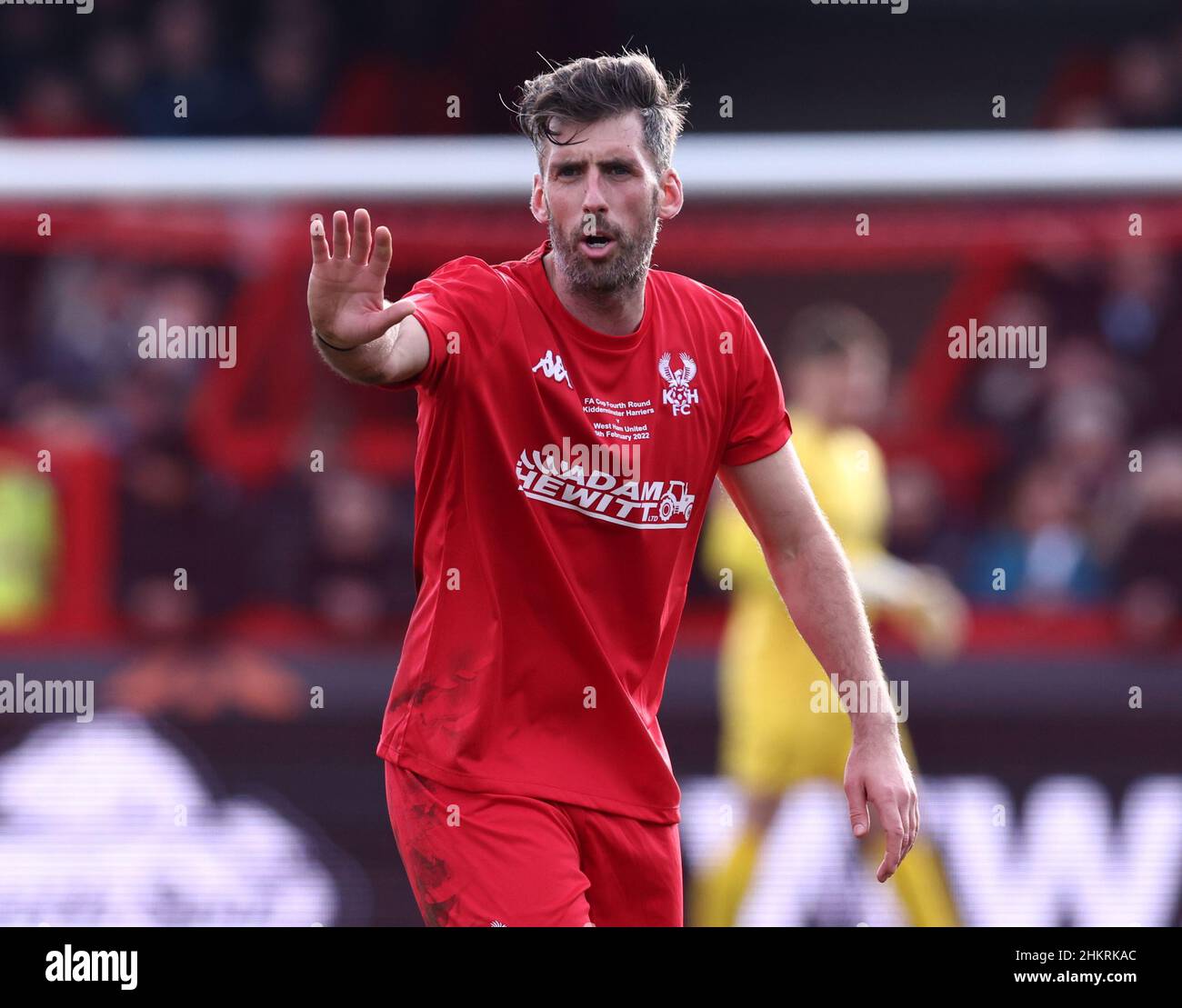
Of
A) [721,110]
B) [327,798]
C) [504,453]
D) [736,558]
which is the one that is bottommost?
[327,798]

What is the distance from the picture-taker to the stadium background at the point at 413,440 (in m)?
6.63

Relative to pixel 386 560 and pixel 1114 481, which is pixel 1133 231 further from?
pixel 386 560

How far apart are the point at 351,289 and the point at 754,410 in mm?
935

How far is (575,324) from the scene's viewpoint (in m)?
3.22

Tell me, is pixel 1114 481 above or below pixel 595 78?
below

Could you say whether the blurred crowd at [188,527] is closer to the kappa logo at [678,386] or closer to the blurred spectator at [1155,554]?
the blurred spectator at [1155,554]

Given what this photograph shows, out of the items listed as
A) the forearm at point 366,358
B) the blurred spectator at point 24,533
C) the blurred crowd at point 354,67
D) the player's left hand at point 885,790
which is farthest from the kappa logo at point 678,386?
the blurred crowd at point 354,67

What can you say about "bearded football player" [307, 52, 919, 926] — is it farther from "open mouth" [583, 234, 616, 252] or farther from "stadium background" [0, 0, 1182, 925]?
"stadium background" [0, 0, 1182, 925]

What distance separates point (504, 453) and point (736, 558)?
3251mm

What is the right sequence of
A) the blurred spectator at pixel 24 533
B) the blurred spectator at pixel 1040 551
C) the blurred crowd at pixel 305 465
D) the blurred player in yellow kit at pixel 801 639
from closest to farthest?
the blurred player in yellow kit at pixel 801 639
the blurred crowd at pixel 305 465
the blurred spectator at pixel 24 533
the blurred spectator at pixel 1040 551

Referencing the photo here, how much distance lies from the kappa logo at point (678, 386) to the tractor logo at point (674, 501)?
0.14m

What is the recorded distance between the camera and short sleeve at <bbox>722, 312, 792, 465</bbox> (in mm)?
3377

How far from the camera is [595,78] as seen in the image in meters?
3.22

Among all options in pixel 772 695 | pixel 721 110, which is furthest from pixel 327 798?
pixel 721 110
